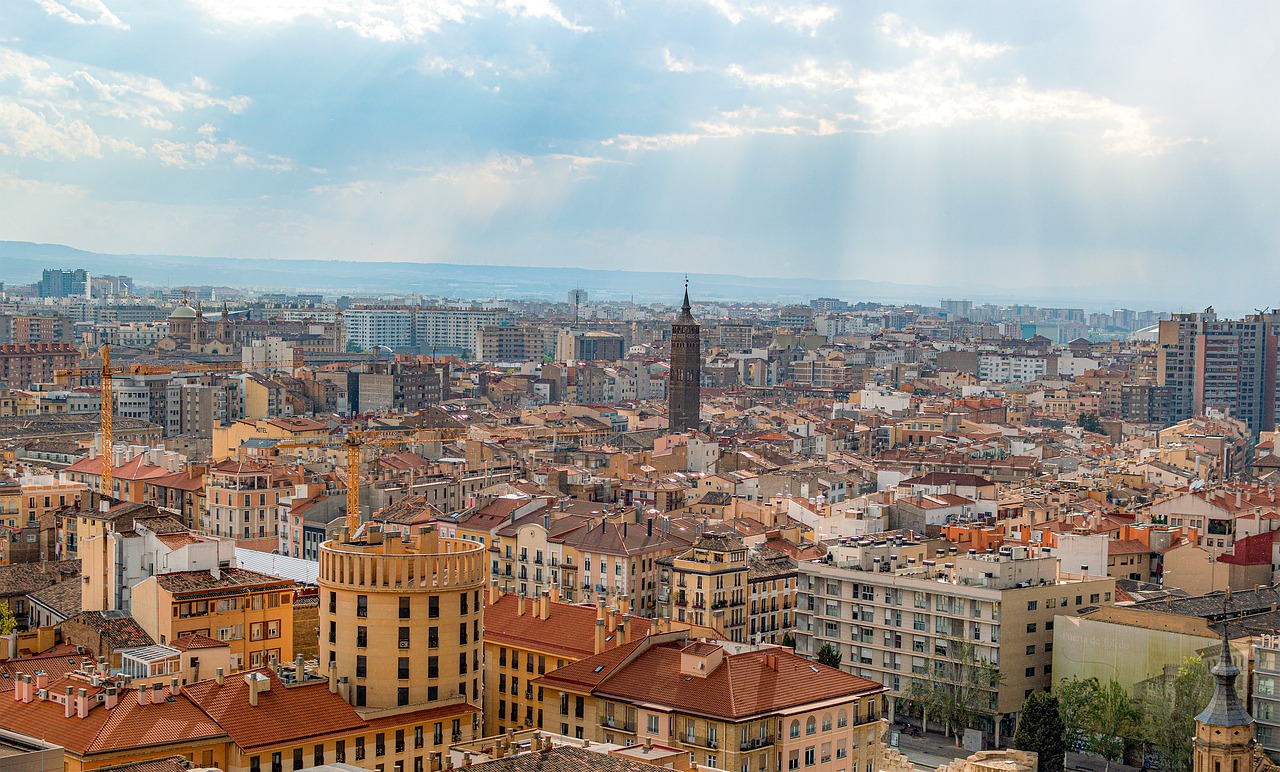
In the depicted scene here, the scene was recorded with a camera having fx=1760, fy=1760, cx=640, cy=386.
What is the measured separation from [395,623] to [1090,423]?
90361 millimetres

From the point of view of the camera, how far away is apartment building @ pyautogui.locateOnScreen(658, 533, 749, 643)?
4231cm

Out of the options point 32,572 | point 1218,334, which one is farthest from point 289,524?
point 1218,334

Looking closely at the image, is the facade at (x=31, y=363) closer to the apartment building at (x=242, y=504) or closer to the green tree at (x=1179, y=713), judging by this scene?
the apartment building at (x=242, y=504)

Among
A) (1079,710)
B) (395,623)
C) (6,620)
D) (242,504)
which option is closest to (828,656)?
(1079,710)

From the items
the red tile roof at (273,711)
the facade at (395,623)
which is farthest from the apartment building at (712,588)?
the red tile roof at (273,711)

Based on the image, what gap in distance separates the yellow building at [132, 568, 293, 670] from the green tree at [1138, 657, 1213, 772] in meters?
17.3

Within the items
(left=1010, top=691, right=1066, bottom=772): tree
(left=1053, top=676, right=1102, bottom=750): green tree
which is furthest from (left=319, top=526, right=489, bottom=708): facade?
(left=1053, top=676, right=1102, bottom=750): green tree

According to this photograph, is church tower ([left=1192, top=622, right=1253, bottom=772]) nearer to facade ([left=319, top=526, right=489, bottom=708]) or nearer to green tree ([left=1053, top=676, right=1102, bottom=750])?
green tree ([left=1053, top=676, right=1102, bottom=750])

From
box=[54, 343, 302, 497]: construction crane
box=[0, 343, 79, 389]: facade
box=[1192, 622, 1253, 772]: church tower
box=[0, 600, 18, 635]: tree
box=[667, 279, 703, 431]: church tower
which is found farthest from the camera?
box=[0, 343, 79, 389]: facade

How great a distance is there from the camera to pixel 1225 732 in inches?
1140

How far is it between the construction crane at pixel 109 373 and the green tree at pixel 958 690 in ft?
85.3

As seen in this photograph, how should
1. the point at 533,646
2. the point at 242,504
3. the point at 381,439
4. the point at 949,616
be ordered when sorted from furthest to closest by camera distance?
1. the point at 381,439
2. the point at 242,504
3. the point at 949,616
4. the point at 533,646

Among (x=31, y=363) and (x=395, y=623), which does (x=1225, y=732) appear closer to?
(x=395, y=623)

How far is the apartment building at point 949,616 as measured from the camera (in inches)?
1565
